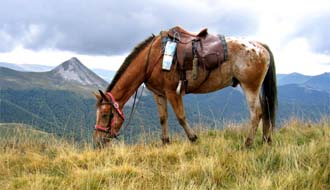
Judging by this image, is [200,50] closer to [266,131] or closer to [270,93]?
[270,93]

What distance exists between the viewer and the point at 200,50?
752 cm

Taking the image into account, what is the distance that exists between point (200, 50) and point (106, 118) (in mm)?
2335

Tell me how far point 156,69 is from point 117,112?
3.84ft

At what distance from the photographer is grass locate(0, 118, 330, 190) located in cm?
459

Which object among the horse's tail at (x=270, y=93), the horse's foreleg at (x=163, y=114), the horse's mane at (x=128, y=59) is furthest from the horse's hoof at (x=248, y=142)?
the horse's mane at (x=128, y=59)

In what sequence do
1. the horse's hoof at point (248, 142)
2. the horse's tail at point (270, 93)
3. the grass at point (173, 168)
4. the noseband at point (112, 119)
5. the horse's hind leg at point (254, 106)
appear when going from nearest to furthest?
the grass at point (173, 168), the horse's hoof at point (248, 142), the horse's hind leg at point (254, 106), the noseband at point (112, 119), the horse's tail at point (270, 93)

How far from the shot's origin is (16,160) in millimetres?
6289

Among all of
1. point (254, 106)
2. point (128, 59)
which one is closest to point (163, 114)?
point (128, 59)

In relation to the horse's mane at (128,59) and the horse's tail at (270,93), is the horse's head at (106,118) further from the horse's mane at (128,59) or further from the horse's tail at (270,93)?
the horse's tail at (270,93)

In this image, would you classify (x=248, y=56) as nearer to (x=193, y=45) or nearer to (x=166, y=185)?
(x=193, y=45)

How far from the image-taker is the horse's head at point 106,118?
7500 millimetres

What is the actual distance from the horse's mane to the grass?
1458mm

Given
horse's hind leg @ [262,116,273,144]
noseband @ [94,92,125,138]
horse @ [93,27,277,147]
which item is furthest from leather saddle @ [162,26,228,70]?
horse's hind leg @ [262,116,273,144]

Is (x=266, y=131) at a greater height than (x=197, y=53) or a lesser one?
lesser
